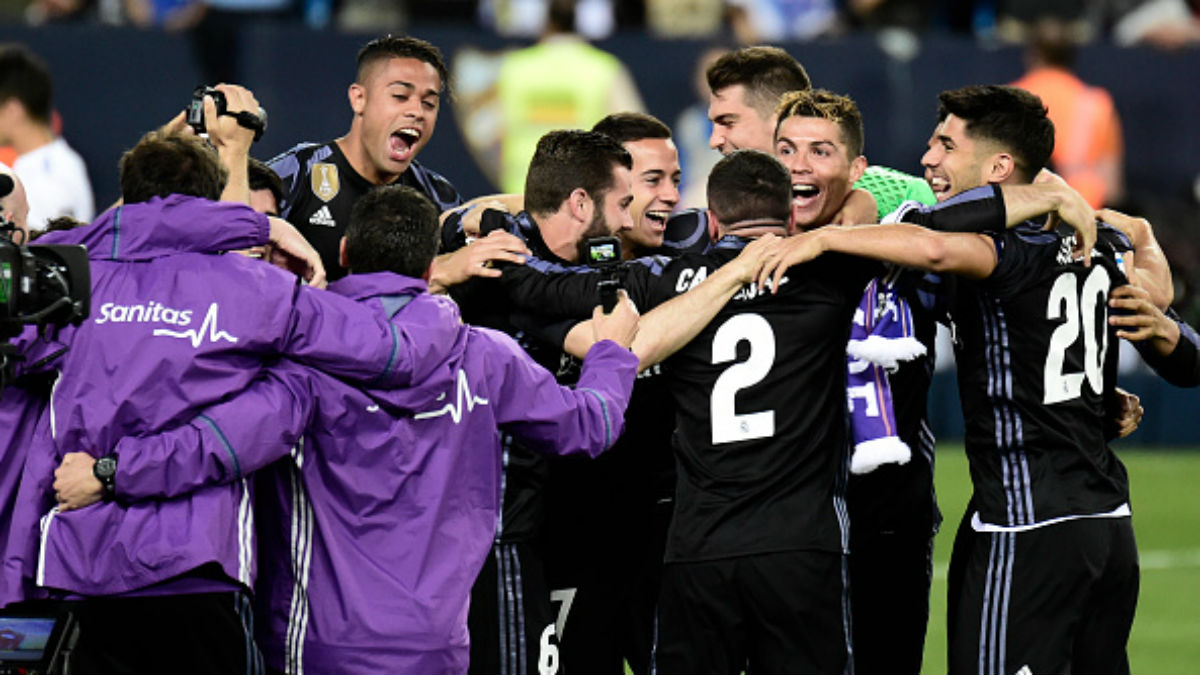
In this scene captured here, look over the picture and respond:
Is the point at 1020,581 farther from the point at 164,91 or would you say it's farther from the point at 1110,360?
the point at 164,91

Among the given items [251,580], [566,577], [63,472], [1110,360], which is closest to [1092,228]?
[1110,360]

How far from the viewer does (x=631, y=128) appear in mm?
7324

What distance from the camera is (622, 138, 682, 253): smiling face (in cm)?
713

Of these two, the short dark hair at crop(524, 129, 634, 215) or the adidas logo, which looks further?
the adidas logo

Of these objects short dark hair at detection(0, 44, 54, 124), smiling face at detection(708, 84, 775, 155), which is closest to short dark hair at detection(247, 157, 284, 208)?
smiling face at detection(708, 84, 775, 155)

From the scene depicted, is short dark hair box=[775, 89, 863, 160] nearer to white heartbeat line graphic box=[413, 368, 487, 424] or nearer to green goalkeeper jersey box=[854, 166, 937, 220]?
green goalkeeper jersey box=[854, 166, 937, 220]

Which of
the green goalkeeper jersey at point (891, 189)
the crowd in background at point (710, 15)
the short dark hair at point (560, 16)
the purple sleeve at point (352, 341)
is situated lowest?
the purple sleeve at point (352, 341)

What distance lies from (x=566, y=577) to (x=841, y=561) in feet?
4.30

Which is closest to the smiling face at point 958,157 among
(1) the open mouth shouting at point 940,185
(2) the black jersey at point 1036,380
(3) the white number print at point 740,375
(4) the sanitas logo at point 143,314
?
(1) the open mouth shouting at point 940,185

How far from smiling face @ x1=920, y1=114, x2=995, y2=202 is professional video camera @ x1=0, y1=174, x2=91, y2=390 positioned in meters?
2.97

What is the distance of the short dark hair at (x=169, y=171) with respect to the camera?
5.47 meters

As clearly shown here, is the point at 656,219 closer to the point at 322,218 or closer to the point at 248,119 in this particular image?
the point at 322,218

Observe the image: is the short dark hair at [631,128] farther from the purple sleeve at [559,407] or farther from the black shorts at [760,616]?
the black shorts at [760,616]

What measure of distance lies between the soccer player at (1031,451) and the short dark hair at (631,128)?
4.91 ft
